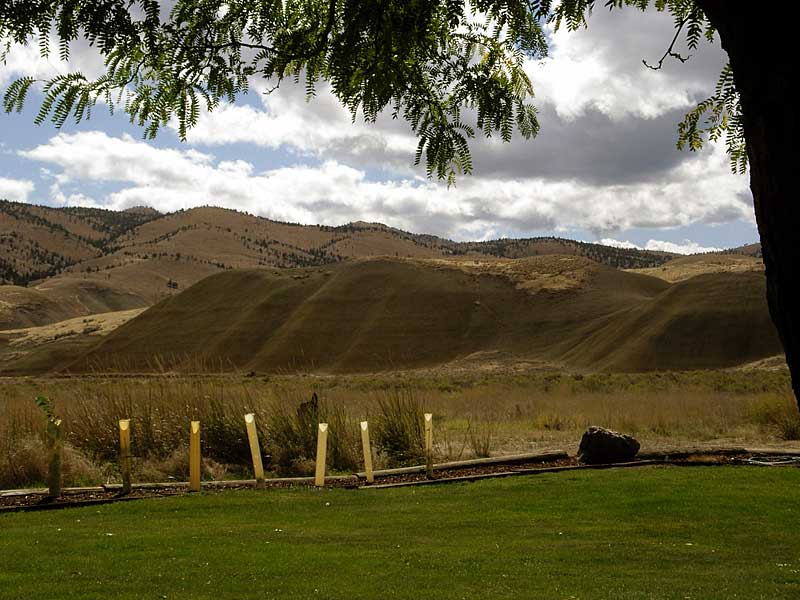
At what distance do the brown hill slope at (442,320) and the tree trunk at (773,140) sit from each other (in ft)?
182

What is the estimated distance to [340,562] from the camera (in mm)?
6938

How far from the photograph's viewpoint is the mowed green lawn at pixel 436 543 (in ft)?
20.1

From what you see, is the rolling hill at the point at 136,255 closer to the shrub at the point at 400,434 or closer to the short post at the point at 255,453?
the shrub at the point at 400,434

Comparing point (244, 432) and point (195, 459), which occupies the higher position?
point (244, 432)

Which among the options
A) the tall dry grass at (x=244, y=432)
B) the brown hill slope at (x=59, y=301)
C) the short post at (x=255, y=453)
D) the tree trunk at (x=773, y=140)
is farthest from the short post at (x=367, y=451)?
the brown hill slope at (x=59, y=301)

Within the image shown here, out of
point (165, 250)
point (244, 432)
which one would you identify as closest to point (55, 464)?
point (244, 432)

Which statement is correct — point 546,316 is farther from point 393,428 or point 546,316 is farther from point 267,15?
point 267,15

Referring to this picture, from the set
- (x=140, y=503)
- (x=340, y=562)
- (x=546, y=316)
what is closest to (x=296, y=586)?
(x=340, y=562)

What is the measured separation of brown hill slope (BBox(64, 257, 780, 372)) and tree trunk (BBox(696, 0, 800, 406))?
182ft

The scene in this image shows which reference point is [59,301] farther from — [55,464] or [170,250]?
[55,464]

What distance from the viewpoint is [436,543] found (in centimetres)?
798

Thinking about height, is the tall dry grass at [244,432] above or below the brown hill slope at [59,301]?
below

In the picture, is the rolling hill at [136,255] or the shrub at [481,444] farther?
the rolling hill at [136,255]

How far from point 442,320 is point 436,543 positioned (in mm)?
66913
